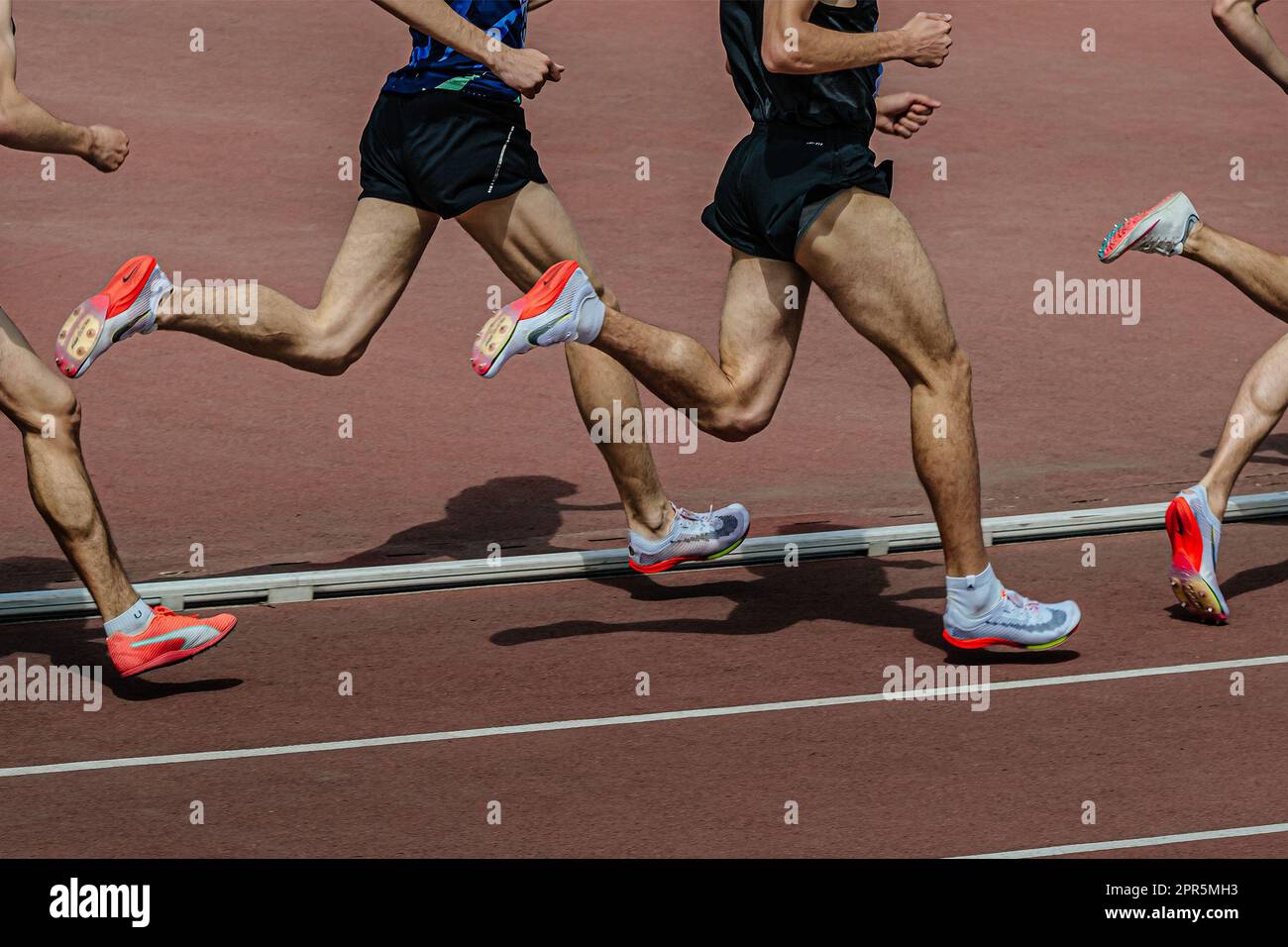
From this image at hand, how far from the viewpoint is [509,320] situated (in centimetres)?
617

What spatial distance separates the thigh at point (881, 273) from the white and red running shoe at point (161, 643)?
2.21 m

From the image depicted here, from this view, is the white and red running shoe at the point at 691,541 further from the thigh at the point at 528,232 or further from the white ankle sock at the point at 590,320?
the white ankle sock at the point at 590,320

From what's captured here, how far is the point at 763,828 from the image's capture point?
5445 mm

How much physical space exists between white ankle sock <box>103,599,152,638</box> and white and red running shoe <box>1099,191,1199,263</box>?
11.1ft

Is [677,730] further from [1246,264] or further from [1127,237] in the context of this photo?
[1246,264]

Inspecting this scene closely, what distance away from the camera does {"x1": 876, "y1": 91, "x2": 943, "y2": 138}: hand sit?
649 cm

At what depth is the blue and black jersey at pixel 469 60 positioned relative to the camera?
683 centimetres

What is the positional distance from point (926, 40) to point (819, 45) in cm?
33

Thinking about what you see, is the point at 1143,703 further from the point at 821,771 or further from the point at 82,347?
the point at 82,347

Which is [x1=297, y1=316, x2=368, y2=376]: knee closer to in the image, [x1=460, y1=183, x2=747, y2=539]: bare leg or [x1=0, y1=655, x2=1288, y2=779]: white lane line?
[x1=460, y1=183, x2=747, y2=539]: bare leg

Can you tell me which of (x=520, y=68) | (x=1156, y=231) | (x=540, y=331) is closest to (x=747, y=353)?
(x=540, y=331)

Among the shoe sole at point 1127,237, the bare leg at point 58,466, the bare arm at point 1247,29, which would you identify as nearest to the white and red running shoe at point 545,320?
the bare leg at point 58,466

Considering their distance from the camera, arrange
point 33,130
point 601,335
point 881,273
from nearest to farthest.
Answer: point 33,130, point 881,273, point 601,335
